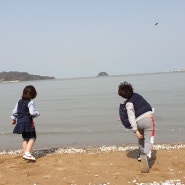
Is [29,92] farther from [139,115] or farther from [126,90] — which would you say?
[139,115]

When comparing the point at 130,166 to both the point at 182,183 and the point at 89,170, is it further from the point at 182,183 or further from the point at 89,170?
the point at 182,183

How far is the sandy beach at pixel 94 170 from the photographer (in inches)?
270

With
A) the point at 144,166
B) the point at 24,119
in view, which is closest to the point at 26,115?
the point at 24,119

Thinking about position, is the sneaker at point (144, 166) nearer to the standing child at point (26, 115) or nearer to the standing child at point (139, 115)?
the standing child at point (139, 115)

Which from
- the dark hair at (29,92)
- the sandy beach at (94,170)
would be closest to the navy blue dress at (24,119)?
the dark hair at (29,92)

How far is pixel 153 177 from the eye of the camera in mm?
6973

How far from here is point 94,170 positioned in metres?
7.57

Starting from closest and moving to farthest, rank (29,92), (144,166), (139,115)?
1. (144,166)
2. (139,115)
3. (29,92)

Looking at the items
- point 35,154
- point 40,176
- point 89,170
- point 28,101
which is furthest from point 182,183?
point 35,154

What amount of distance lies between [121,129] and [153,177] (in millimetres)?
9685

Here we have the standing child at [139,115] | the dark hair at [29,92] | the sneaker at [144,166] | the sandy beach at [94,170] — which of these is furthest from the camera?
the dark hair at [29,92]

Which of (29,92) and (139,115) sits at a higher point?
(29,92)

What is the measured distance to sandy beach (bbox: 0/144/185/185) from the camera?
270 inches

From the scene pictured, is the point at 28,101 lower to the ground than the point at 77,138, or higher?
higher
